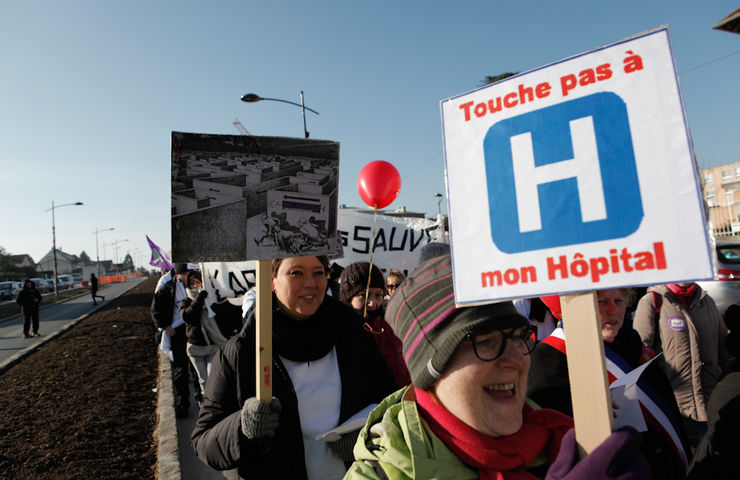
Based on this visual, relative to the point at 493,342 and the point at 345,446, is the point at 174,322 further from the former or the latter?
the point at 493,342

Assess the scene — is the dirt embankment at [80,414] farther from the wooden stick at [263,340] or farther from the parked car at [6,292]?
the parked car at [6,292]

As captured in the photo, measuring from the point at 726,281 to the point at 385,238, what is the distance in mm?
6991

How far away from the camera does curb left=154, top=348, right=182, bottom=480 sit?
13.9ft

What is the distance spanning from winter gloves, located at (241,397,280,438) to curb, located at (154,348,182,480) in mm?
2858

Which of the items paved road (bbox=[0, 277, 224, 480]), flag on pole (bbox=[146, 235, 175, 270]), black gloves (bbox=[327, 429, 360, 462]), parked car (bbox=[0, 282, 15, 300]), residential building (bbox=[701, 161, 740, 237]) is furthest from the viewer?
parked car (bbox=[0, 282, 15, 300])

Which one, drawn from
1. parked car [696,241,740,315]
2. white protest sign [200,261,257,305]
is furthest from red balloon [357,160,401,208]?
parked car [696,241,740,315]

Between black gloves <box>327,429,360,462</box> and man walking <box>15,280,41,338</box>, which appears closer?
black gloves <box>327,429,360,462</box>

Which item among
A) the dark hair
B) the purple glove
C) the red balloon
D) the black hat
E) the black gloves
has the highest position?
the red balloon

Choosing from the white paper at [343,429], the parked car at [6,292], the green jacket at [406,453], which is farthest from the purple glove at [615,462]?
the parked car at [6,292]

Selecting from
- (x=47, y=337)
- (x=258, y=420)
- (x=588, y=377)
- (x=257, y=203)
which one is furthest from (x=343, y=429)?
(x=47, y=337)

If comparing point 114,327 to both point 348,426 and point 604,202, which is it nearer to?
point 348,426

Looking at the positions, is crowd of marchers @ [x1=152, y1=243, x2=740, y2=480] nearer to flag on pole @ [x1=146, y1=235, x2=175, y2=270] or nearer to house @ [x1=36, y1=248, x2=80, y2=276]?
flag on pole @ [x1=146, y1=235, x2=175, y2=270]

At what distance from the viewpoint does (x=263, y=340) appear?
6.39ft

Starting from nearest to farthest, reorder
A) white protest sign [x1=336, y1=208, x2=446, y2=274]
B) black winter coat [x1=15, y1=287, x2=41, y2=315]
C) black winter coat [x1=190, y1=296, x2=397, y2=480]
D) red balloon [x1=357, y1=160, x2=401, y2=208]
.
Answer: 1. black winter coat [x1=190, y1=296, x2=397, y2=480]
2. red balloon [x1=357, y1=160, x2=401, y2=208]
3. white protest sign [x1=336, y1=208, x2=446, y2=274]
4. black winter coat [x1=15, y1=287, x2=41, y2=315]
